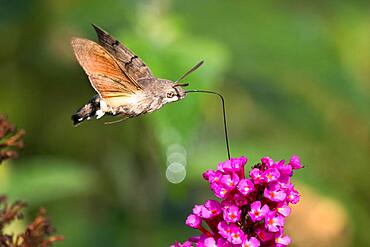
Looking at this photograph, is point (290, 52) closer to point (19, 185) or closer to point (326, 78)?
point (326, 78)

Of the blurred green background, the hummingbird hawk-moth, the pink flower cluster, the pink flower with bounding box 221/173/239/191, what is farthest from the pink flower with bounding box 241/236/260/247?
the blurred green background

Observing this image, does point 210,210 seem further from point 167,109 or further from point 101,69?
point 167,109

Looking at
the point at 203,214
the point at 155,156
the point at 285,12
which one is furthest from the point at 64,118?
the point at 203,214

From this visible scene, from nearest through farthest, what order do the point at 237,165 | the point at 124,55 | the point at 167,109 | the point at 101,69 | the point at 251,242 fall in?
the point at 251,242
the point at 237,165
the point at 101,69
the point at 124,55
the point at 167,109

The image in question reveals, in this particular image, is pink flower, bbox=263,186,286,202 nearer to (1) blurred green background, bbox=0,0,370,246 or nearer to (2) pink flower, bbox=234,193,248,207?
(2) pink flower, bbox=234,193,248,207

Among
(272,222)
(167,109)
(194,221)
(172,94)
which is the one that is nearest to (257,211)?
(272,222)

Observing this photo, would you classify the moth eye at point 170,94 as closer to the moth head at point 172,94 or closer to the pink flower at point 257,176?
the moth head at point 172,94

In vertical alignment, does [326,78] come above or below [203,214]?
above
